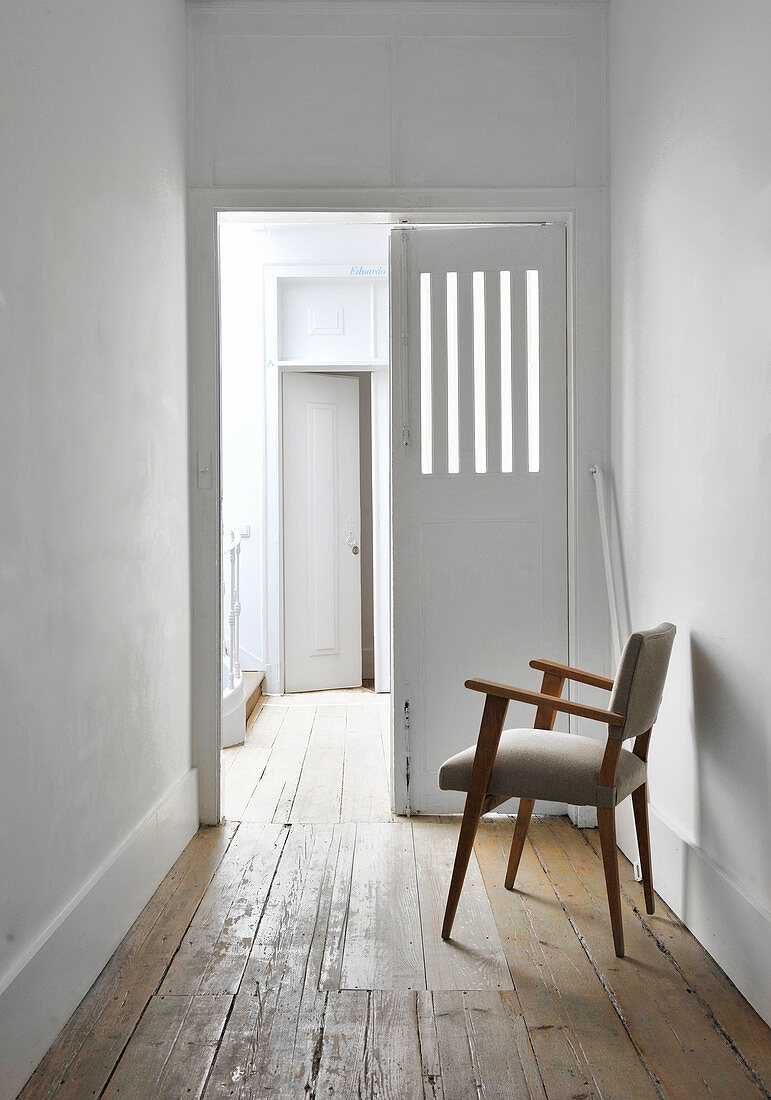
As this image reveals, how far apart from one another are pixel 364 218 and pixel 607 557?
1503 millimetres

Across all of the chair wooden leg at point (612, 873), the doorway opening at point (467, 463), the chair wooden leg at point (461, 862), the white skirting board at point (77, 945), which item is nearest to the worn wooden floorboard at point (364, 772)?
the doorway opening at point (467, 463)

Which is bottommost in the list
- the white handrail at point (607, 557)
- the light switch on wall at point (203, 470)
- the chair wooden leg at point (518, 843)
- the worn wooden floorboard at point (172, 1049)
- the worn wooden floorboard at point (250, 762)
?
the worn wooden floorboard at point (250, 762)

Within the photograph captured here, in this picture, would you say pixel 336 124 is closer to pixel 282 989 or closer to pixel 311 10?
pixel 311 10

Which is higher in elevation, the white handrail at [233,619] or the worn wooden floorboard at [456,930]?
the white handrail at [233,619]

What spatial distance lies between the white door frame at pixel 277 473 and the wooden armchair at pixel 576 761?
11.3 feet

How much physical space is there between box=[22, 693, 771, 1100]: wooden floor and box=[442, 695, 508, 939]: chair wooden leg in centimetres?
13

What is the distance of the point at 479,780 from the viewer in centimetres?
229

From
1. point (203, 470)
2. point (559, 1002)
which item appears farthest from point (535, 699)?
point (203, 470)

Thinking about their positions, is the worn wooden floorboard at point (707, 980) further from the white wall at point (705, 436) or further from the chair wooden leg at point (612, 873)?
the chair wooden leg at point (612, 873)

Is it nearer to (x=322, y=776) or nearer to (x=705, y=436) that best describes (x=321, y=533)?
(x=322, y=776)

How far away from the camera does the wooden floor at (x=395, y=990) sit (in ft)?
5.67

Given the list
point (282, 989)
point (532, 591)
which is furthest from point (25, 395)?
point (532, 591)

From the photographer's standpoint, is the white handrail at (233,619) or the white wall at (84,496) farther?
the white handrail at (233,619)

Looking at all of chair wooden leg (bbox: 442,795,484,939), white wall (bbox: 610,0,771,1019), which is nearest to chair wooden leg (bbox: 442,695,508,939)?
chair wooden leg (bbox: 442,795,484,939)
